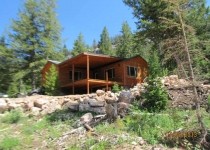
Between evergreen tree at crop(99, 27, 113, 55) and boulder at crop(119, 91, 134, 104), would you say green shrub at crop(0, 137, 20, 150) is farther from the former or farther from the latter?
evergreen tree at crop(99, 27, 113, 55)

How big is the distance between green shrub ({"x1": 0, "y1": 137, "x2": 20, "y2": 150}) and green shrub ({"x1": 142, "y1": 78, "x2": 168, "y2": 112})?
5.47 meters

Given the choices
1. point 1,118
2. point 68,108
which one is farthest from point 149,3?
point 1,118

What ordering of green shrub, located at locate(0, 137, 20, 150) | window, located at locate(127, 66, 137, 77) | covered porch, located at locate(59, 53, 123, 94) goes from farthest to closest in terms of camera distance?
window, located at locate(127, 66, 137, 77) → covered porch, located at locate(59, 53, 123, 94) → green shrub, located at locate(0, 137, 20, 150)

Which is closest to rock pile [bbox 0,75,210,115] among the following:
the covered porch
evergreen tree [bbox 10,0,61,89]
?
the covered porch

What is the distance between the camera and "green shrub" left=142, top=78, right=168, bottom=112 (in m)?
13.5

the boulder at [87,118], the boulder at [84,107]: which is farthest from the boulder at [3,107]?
the boulder at [87,118]

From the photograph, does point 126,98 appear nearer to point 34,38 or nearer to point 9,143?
point 9,143

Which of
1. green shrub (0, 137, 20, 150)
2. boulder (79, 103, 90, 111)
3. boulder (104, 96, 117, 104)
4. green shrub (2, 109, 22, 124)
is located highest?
boulder (104, 96, 117, 104)

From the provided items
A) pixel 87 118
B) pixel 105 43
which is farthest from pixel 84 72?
pixel 105 43

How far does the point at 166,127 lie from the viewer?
37.7 feet

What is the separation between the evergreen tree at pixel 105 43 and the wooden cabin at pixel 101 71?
2425 cm

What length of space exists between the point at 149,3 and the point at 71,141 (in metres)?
18.4

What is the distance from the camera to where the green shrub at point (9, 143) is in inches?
459

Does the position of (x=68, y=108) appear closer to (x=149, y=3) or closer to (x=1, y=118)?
(x=1, y=118)
